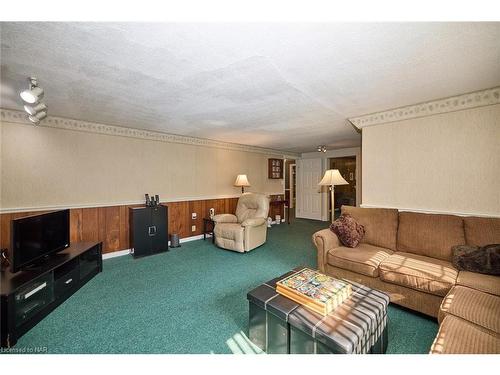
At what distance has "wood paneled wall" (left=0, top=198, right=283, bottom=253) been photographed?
9.50 feet

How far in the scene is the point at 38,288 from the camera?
1925 millimetres

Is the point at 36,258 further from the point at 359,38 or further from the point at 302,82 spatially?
the point at 359,38

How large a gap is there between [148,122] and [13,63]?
70.1 inches

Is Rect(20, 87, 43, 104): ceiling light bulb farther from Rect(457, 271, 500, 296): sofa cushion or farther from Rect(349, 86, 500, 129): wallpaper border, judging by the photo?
Rect(457, 271, 500, 296): sofa cushion

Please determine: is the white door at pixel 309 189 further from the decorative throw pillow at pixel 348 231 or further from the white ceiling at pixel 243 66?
the white ceiling at pixel 243 66

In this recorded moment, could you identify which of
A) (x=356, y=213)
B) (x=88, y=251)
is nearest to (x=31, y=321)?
(x=88, y=251)

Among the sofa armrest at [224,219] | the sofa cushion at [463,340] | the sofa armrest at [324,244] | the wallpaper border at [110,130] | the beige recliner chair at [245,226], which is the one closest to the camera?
the sofa cushion at [463,340]

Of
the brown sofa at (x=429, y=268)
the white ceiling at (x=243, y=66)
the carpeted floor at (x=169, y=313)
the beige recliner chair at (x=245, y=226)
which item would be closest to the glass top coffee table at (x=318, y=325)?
the carpeted floor at (x=169, y=313)

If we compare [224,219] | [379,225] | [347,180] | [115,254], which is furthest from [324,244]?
[347,180]

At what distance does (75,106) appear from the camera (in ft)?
8.86

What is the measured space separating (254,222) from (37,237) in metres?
2.90

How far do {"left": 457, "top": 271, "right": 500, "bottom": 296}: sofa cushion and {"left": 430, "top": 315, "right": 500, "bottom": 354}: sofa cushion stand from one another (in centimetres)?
63

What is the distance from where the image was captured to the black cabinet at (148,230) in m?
3.55

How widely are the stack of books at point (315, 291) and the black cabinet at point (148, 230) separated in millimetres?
2844
